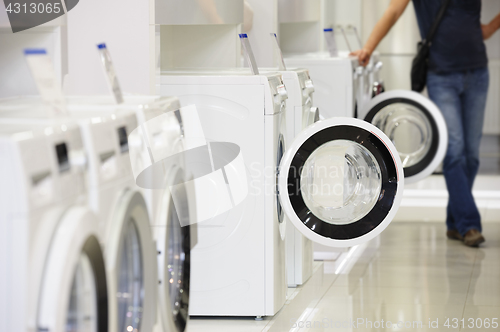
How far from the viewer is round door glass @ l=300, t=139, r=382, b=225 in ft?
7.22

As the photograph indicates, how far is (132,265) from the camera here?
4.39 feet

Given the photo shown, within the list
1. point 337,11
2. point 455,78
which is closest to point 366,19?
point 337,11

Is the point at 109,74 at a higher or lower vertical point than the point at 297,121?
higher

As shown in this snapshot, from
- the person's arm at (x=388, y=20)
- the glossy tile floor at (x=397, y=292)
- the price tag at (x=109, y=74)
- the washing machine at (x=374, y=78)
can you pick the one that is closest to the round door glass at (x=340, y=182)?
the glossy tile floor at (x=397, y=292)

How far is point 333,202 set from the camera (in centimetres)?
236

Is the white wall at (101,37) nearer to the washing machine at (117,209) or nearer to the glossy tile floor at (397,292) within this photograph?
the washing machine at (117,209)

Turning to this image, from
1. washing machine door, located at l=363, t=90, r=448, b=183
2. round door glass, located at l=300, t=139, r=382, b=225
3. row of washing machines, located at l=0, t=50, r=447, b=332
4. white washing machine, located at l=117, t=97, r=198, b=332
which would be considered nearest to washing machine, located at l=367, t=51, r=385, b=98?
row of washing machines, located at l=0, t=50, r=447, b=332

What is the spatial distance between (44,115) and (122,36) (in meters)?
0.79

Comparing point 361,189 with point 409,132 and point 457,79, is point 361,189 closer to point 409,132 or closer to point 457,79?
point 409,132

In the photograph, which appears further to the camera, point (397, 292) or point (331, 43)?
point (331, 43)

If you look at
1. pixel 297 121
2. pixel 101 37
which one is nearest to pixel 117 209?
pixel 101 37

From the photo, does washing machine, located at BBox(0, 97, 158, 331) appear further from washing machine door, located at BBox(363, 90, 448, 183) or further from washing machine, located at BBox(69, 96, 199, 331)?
washing machine door, located at BBox(363, 90, 448, 183)

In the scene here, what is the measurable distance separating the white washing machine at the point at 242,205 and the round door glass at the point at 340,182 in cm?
14

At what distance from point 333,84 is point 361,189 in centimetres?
124
